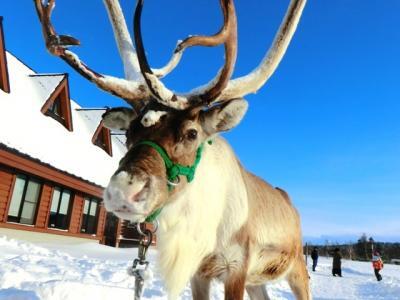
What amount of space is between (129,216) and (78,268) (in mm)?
8109

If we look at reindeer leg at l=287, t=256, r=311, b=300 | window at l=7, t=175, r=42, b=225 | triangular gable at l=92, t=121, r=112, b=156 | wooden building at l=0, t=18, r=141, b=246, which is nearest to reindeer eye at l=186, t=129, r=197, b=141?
reindeer leg at l=287, t=256, r=311, b=300

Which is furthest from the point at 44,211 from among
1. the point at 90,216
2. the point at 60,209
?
the point at 90,216

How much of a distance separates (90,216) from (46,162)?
23.3 ft

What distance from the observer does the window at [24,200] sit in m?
15.7

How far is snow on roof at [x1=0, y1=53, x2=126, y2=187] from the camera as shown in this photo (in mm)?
14828

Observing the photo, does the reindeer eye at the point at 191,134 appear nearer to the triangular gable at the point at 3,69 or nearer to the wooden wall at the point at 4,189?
the wooden wall at the point at 4,189

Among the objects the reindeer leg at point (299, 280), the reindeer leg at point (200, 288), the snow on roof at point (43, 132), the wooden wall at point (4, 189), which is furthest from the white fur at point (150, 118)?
the wooden wall at point (4, 189)

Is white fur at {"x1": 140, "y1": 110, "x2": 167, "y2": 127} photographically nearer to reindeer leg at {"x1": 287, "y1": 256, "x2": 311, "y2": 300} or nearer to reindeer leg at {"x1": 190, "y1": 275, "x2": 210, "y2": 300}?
reindeer leg at {"x1": 190, "y1": 275, "x2": 210, "y2": 300}

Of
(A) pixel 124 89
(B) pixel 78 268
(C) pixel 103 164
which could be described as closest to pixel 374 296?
(B) pixel 78 268

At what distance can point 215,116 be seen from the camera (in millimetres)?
3393

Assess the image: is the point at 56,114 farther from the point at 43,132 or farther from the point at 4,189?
the point at 4,189

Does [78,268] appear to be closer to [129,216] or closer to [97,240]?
[129,216]

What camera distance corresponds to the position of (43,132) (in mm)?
16906

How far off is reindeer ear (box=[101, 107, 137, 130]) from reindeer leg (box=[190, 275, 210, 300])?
1615mm
